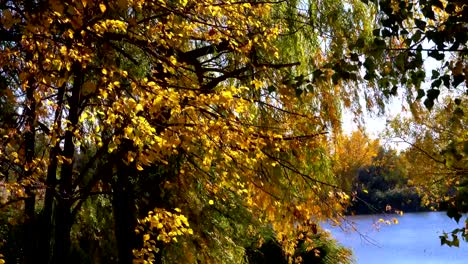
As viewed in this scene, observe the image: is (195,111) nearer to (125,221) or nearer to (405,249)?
(125,221)

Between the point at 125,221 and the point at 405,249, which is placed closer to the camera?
the point at 125,221

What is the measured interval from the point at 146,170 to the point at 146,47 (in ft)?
12.1

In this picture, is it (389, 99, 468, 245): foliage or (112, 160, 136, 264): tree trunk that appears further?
(389, 99, 468, 245): foliage

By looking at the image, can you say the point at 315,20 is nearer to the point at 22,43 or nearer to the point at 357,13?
the point at 357,13

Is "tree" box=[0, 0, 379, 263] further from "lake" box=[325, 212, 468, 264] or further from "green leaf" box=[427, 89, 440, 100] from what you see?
"lake" box=[325, 212, 468, 264]

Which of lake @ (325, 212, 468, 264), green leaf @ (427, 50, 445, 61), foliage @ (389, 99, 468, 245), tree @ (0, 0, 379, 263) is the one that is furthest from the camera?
lake @ (325, 212, 468, 264)

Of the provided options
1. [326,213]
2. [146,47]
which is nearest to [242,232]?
[326,213]

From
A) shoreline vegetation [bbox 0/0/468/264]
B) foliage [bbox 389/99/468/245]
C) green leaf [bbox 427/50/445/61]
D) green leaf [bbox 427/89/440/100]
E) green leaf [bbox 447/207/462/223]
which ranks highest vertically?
foliage [bbox 389/99/468/245]

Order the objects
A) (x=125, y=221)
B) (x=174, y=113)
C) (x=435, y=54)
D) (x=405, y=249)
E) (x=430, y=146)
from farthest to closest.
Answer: (x=405, y=249)
(x=430, y=146)
(x=125, y=221)
(x=174, y=113)
(x=435, y=54)

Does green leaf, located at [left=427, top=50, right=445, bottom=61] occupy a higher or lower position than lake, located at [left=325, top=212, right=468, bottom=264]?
lower

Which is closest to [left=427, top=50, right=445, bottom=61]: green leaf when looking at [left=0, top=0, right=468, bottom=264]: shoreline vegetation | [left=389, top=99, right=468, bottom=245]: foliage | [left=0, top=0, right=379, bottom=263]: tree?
[left=0, top=0, right=468, bottom=264]: shoreline vegetation

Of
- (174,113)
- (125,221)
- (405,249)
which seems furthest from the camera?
(405,249)

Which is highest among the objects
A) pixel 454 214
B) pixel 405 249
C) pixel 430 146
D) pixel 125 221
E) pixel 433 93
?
pixel 405 249

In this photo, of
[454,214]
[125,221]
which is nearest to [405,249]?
[125,221]
